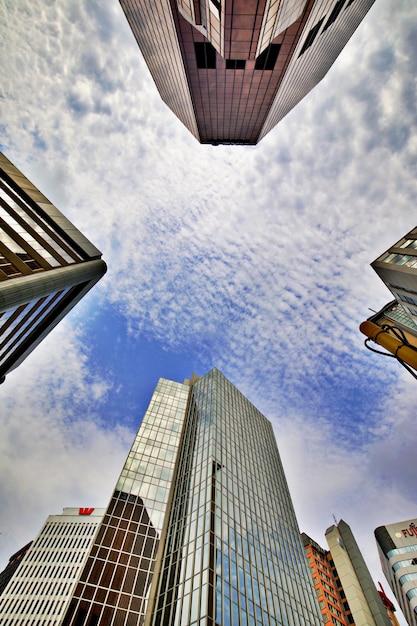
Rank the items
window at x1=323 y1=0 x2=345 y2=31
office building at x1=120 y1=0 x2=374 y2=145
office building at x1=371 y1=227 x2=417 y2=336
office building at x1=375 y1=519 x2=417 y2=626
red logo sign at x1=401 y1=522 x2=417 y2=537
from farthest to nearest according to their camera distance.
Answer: red logo sign at x1=401 y1=522 x2=417 y2=537
office building at x1=375 y1=519 x2=417 y2=626
office building at x1=371 y1=227 x2=417 y2=336
window at x1=323 y1=0 x2=345 y2=31
office building at x1=120 y1=0 x2=374 y2=145

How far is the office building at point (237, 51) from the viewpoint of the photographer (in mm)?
23625

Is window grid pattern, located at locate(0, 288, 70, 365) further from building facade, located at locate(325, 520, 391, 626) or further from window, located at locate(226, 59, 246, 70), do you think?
building facade, located at locate(325, 520, 391, 626)

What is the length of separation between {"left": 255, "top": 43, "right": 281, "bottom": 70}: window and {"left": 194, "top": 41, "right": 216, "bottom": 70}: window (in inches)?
214

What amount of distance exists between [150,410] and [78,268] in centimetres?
4286

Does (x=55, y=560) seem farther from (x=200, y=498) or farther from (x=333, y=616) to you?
(x=200, y=498)

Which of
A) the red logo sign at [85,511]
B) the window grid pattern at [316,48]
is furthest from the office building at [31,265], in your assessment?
the red logo sign at [85,511]

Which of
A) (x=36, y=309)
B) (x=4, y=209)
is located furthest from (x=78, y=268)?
(x=4, y=209)

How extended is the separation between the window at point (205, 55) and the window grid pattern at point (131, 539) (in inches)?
2403

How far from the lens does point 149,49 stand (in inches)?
1635

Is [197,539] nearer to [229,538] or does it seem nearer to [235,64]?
[229,538]

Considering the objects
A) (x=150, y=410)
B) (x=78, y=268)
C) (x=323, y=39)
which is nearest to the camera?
(x=78, y=268)

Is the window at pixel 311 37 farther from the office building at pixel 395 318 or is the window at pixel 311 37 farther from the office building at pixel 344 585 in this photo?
the office building at pixel 344 585

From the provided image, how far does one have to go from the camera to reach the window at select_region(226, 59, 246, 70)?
3650cm

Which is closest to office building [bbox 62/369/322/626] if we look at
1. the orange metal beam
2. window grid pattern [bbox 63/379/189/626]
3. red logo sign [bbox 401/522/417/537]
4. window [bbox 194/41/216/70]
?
window grid pattern [bbox 63/379/189/626]
